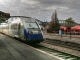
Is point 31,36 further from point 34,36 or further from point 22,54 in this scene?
point 22,54

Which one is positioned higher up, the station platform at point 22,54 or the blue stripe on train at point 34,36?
the blue stripe on train at point 34,36

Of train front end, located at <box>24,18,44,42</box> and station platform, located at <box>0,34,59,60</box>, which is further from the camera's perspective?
train front end, located at <box>24,18,44,42</box>

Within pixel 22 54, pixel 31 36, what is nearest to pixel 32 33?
pixel 31 36

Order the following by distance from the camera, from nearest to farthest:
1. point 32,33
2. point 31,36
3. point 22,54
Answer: point 22,54, point 31,36, point 32,33

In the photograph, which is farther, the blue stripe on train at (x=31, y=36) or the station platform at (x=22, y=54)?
the blue stripe on train at (x=31, y=36)

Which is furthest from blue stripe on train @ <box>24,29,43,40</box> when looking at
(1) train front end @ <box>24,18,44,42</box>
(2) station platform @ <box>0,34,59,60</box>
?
(2) station platform @ <box>0,34,59,60</box>

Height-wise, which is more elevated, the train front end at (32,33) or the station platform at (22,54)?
the train front end at (32,33)

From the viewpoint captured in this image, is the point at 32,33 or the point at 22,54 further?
the point at 32,33

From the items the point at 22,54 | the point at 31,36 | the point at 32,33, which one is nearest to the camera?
the point at 22,54

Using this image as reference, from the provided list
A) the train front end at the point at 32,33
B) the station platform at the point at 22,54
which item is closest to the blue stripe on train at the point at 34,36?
the train front end at the point at 32,33

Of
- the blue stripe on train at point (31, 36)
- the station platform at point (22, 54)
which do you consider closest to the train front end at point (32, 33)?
the blue stripe on train at point (31, 36)

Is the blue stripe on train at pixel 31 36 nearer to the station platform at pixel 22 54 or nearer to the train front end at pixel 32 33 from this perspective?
the train front end at pixel 32 33

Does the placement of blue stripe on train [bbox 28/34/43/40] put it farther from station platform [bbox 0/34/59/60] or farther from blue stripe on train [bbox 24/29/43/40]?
station platform [bbox 0/34/59/60]

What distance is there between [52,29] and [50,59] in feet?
259
